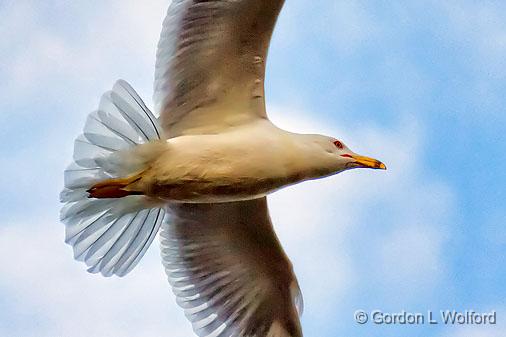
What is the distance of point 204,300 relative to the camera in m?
9.09

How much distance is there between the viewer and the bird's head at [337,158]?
829cm

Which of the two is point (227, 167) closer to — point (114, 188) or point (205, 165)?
point (205, 165)

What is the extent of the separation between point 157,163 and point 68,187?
0.72m

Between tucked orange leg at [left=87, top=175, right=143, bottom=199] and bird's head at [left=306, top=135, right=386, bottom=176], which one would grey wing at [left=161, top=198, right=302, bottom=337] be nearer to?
bird's head at [left=306, top=135, right=386, bottom=176]

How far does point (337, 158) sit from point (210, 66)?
1.20m

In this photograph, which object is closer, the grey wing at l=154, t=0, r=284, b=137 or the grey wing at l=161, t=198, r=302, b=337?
the grey wing at l=154, t=0, r=284, b=137

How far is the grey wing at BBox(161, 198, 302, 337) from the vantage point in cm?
886

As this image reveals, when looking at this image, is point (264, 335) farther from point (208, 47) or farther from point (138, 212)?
point (208, 47)

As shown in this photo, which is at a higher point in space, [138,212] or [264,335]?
[138,212]

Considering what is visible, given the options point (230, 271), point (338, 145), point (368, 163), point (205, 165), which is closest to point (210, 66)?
point (205, 165)

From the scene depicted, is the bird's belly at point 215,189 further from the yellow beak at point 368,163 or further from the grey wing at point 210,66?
the yellow beak at point 368,163

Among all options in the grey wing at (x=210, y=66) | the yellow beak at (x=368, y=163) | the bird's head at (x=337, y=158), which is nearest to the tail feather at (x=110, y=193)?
the grey wing at (x=210, y=66)

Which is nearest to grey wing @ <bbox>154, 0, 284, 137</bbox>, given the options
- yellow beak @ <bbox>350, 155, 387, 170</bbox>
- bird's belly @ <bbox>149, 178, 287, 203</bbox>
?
bird's belly @ <bbox>149, 178, 287, 203</bbox>

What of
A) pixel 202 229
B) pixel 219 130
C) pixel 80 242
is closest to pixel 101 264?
pixel 80 242
